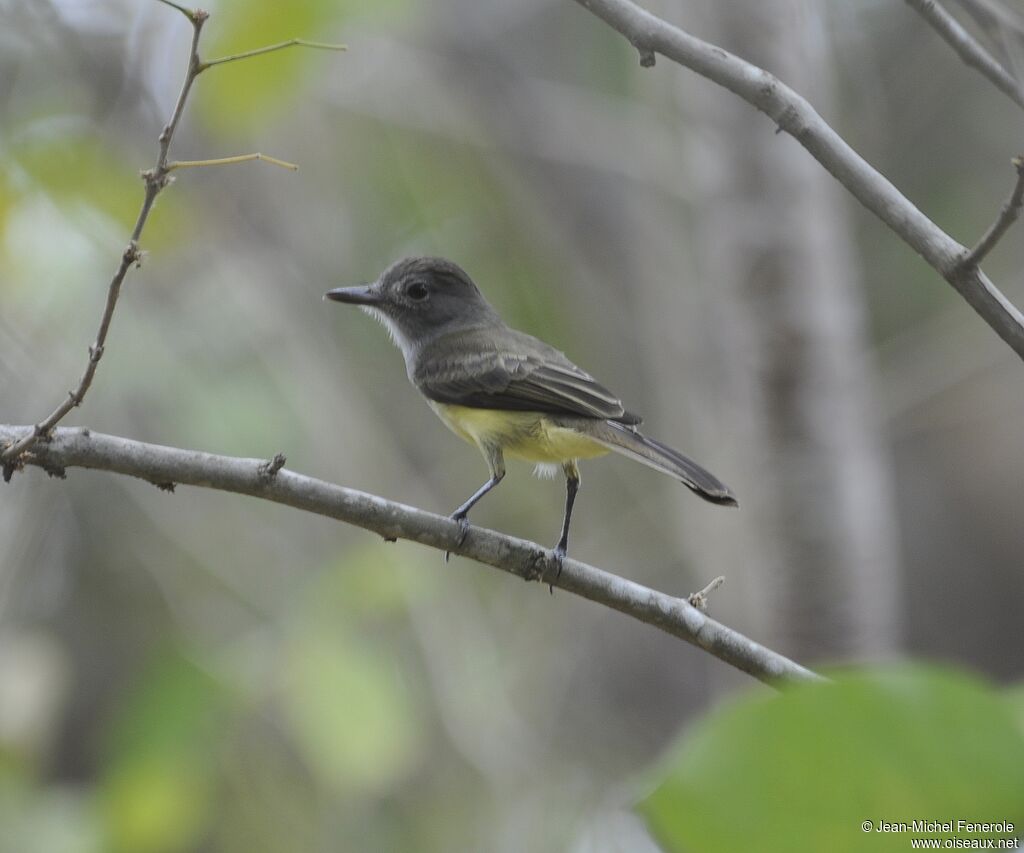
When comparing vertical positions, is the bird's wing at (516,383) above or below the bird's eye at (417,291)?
below

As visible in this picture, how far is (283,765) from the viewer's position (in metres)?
6.37

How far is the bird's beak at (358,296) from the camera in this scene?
13.1 feet

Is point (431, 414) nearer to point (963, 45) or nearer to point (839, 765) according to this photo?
point (963, 45)

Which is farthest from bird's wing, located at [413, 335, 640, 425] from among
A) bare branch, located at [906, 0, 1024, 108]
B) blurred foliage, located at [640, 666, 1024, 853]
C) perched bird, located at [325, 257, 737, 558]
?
blurred foliage, located at [640, 666, 1024, 853]

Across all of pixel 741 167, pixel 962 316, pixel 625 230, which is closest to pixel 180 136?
pixel 625 230

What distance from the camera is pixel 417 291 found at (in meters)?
4.27

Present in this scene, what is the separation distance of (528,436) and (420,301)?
0.98 meters

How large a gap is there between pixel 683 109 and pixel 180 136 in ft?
9.44

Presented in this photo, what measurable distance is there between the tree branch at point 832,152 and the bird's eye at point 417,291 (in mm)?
2137

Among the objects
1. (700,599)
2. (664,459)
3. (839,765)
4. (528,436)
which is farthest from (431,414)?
(839,765)

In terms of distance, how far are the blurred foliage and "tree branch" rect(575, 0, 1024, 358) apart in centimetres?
94

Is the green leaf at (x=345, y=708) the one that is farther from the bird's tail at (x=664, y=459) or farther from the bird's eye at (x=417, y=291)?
the bird's tail at (x=664, y=459)

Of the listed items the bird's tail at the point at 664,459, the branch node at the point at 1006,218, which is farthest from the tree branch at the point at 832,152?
the bird's tail at the point at 664,459

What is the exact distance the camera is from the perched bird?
328 cm
